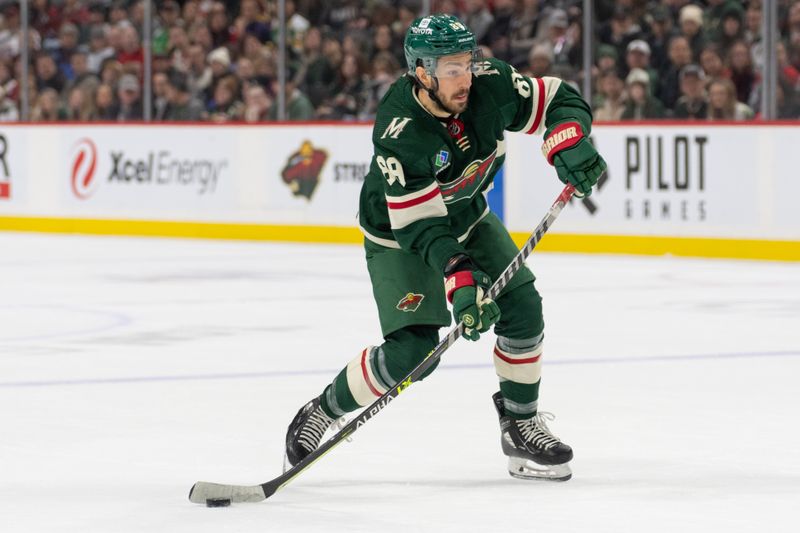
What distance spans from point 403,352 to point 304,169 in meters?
8.71

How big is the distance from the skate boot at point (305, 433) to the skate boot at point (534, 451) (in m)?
0.44

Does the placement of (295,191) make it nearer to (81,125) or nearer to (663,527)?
(81,125)

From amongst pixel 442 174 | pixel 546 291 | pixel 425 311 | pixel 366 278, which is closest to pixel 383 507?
pixel 425 311

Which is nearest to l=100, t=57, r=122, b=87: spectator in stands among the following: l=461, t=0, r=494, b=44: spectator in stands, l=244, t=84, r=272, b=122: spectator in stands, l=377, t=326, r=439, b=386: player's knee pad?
l=244, t=84, r=272, b=122: spectator in stands

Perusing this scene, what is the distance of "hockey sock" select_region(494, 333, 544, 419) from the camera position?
167 inches

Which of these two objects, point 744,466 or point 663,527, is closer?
point 663,527

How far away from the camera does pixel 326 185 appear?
1254 centimetres

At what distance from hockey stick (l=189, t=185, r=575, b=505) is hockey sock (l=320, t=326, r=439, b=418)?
2 centimetres

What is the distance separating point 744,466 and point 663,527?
744mm

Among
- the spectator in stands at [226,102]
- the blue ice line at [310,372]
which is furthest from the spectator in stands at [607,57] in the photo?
the blue ice line at [310,372]

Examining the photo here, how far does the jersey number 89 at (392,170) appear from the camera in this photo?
395 centimetres

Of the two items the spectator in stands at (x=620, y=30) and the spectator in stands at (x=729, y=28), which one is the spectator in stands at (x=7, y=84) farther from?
the spectator in stands at (x=729, y=28)

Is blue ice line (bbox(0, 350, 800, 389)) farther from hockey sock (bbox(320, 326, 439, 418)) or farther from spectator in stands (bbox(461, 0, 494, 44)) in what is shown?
spectator in stands (bbox(461, 0, 494, 44))

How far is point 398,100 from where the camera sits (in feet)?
13.3
